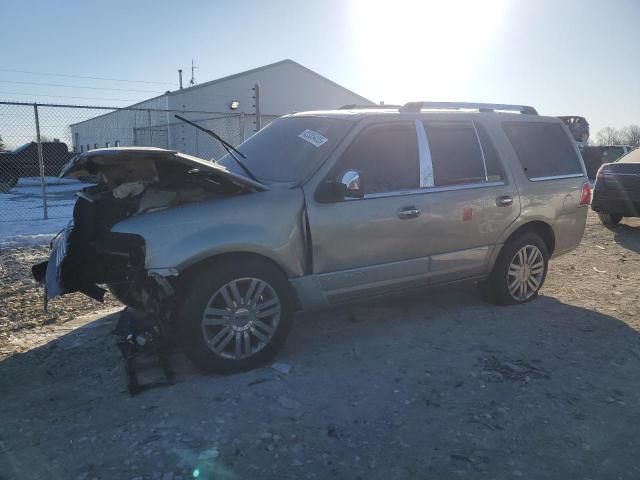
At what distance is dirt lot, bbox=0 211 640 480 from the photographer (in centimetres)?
267

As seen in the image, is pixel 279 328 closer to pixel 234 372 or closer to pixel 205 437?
pixel 234 372

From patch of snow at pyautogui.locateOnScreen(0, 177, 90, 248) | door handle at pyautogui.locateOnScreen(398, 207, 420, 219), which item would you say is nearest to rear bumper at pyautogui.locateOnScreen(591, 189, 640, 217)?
door handle at pyautogui.locateOnScreen(398, 207, 420, 219)

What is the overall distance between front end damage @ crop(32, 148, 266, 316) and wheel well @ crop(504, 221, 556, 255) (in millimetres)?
2837

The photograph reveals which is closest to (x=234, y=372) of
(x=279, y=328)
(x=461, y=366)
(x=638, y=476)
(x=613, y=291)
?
(x=279, y=328)

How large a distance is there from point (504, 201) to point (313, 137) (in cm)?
198

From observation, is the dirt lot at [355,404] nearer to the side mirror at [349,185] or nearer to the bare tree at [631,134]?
the side mirror at [349,185]

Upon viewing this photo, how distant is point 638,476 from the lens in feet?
8.52

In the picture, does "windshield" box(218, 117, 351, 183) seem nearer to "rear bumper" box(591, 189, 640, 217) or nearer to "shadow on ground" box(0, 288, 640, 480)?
"shadow on ground" box(0, 288, 640, 480)

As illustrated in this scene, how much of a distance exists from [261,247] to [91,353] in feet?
5.53

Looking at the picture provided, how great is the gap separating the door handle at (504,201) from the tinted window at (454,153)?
0.85ft

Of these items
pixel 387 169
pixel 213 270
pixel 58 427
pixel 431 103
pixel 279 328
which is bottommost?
pixel 58 427

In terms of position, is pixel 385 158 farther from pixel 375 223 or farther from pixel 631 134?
pixel 631 134

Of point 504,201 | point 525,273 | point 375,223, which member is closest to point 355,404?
point 375,223

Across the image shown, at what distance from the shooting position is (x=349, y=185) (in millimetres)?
3676
